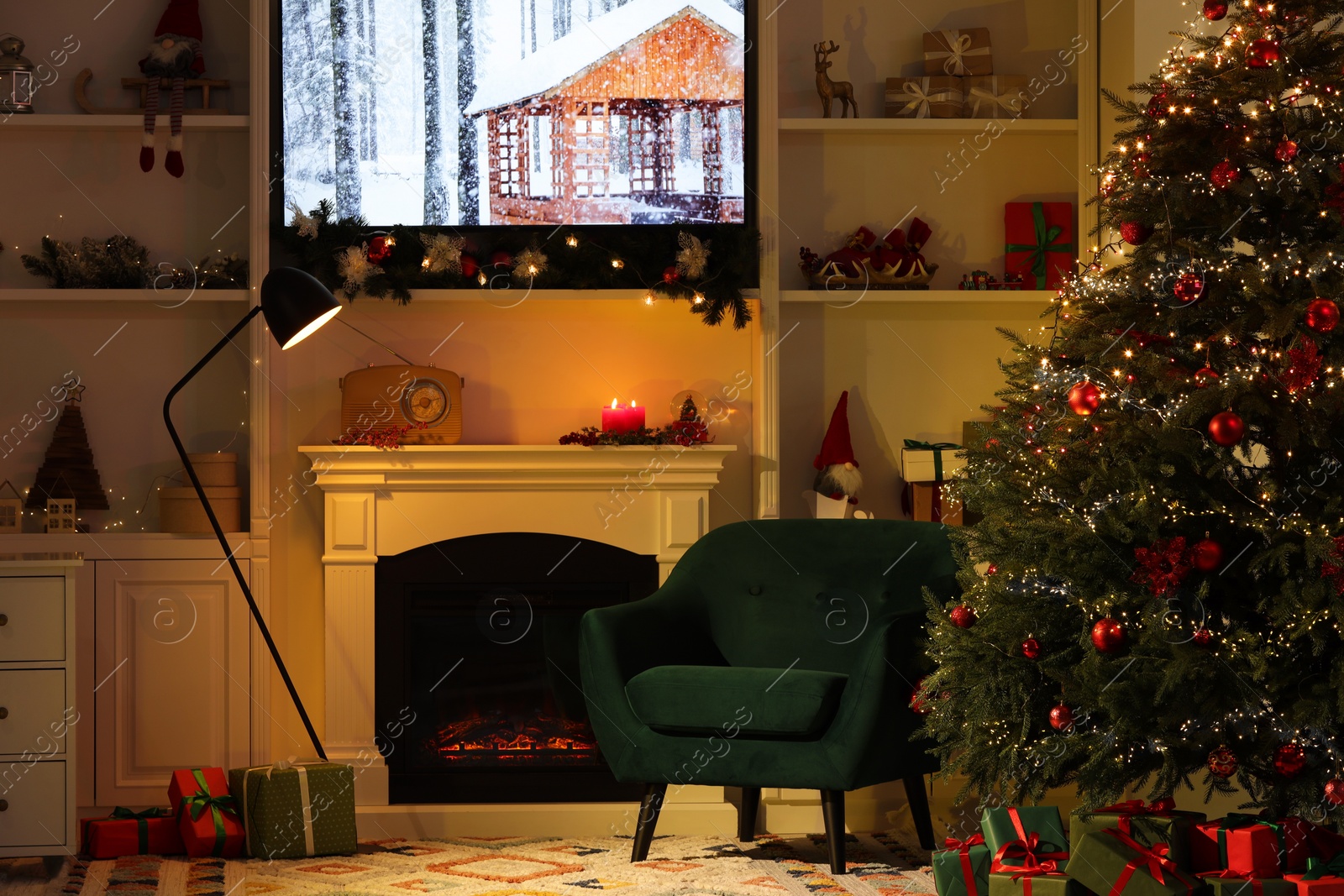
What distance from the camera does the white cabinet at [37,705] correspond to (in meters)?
3.26

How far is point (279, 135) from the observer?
13.6 feet

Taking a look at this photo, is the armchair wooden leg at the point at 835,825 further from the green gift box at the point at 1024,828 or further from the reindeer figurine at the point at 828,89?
the reindeer figurine at the point at 828,89

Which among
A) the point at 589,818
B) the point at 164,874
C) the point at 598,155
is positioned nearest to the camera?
the point at 164,874

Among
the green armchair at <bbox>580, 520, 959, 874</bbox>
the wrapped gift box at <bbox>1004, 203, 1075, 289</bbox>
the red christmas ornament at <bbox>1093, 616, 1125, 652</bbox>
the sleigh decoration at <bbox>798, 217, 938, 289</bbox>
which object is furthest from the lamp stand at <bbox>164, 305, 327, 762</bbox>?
the wrapped gift box at <bbox>1004, 203, 1075, 289</bbox>

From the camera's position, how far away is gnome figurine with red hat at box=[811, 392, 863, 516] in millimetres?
4109

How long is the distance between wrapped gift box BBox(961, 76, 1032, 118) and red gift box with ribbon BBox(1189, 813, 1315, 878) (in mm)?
2442

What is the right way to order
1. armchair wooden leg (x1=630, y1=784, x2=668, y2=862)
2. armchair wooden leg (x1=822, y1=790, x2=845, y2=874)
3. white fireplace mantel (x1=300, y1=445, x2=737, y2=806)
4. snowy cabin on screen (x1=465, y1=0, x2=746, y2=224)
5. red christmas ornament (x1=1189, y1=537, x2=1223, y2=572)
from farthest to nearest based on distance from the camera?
snowy cabin on screen (x1=465, y1=0, x2=746, y2=224) < white fireplace mantel (x1=300, y1=445, x2=737, y2=806) < armchair wooden leg (x1=630, y1=784, x2=668, y2=862) < armchair wooden leg (x1=822, y1=790, x2=845, y2=874) < red christmas ornament (x1=1189, y1=537, x2=1223, y2=572)

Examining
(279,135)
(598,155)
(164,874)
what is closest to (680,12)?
(598,155)

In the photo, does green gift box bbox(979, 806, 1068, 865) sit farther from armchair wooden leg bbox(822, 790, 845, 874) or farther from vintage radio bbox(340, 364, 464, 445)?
vintage radio bbox(340, 364, 464, 445)

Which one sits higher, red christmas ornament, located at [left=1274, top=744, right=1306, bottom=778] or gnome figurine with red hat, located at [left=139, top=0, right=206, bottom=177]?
gnome figurine with red hat, located at [left=139, top=0, right=206, bottom=177]

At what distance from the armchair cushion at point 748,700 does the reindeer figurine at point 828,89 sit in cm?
191

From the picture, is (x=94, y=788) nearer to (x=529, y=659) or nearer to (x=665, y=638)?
(x=529, y=659)

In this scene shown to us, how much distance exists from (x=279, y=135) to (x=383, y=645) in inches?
61.5

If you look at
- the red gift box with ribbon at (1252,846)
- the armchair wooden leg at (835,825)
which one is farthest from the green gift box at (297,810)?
the red gift box with ribbon at (1252,846)
